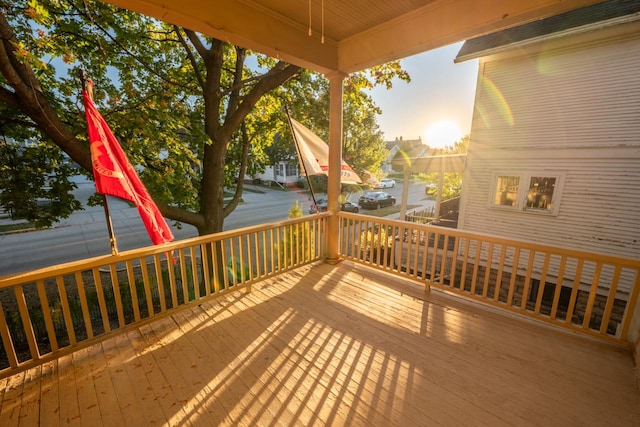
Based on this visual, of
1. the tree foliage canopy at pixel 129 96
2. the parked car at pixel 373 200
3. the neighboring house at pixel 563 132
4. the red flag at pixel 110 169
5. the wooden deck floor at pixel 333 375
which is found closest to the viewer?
the wooden deck floor at pixel 333 375

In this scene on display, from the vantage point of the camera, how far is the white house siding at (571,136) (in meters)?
4.77

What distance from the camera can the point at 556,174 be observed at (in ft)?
17.9

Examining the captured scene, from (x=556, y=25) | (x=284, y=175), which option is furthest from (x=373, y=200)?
(x=284, y=175)

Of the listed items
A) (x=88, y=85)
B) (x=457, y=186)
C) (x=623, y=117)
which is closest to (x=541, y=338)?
(x=88, y=85)

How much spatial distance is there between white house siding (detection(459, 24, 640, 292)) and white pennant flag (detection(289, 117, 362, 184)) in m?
4.35

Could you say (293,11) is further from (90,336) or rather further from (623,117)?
(623,117)

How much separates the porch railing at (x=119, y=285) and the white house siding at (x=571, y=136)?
500cm

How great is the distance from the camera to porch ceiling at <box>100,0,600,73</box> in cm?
212

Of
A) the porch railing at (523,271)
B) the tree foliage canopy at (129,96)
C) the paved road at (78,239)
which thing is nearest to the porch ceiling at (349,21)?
the tree foliage canopy at (129,96)

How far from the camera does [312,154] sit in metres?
3.82

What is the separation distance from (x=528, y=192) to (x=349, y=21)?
5.60 metres

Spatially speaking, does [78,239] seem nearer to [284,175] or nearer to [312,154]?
[312,154]

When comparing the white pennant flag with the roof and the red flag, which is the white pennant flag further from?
the roof

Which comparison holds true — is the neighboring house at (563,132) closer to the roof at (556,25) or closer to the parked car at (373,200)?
the roof at (556,25)
